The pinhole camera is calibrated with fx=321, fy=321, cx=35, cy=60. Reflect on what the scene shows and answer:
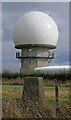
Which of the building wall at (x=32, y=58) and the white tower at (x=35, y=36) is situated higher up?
the white tower at (x=35, y=36)

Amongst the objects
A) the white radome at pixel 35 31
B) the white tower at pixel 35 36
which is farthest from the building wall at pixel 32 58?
the white radome at pixel 35 31

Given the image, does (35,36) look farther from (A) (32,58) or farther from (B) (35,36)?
(A) (32,58)

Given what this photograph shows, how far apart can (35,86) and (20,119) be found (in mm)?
1891

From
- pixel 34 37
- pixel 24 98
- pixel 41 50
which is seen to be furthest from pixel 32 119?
pixel 41 50

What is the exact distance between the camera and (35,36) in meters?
39.5

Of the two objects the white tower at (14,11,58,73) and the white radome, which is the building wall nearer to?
the white tower at (14,11,58,73)

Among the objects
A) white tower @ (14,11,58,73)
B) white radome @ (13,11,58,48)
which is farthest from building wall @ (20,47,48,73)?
white radome @ (13,11,58,48)

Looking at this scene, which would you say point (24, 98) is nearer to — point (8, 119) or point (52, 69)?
point (8, 119)

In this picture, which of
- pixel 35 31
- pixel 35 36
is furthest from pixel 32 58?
pixel 35 31

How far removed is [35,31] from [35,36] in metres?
0.62

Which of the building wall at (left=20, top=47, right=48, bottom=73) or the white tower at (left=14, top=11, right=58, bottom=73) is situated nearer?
the white tower at (left=14, top=11, right=58, bottom=73)

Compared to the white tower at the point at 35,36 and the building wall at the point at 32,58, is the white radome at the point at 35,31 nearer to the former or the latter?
the white tower at the point at 35,36

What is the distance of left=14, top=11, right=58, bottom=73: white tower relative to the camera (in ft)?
129

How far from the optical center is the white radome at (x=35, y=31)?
129 ft
